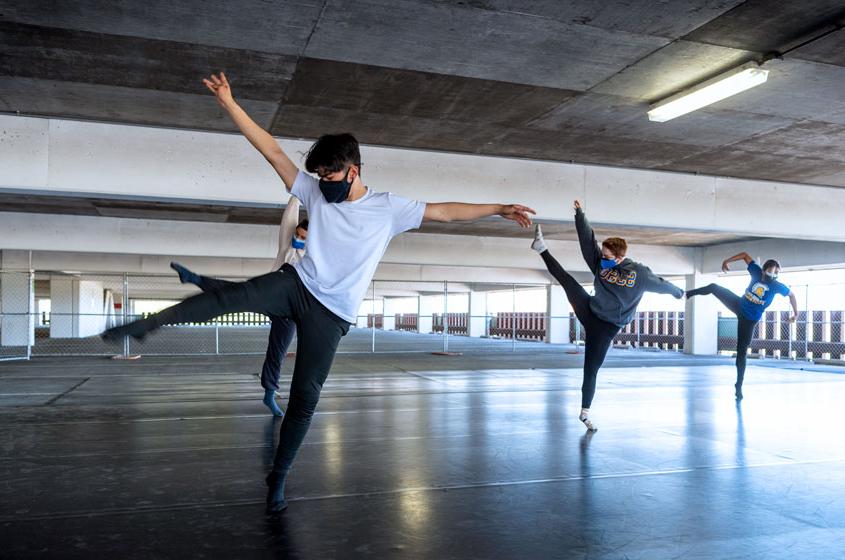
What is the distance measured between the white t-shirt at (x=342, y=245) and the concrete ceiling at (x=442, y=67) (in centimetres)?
244

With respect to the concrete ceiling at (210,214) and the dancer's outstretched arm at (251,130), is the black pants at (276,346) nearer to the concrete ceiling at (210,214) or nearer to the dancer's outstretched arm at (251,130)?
the dancer's outstretched arm at (251,130)

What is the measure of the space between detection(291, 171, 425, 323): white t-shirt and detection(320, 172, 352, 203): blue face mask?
0.04 meters

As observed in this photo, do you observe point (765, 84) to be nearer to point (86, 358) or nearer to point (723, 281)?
point (86, 358)

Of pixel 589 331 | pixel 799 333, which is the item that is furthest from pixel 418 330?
pixel 589 331

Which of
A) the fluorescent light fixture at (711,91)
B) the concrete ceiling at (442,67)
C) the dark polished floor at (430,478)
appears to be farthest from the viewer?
the fluorescent light fixture at (711,91)

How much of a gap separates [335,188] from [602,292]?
3.32 meters

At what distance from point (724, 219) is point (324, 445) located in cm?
922

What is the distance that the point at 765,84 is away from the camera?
7.03m

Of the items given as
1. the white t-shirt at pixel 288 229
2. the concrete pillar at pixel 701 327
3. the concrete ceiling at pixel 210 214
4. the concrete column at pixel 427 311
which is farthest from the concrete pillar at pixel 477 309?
the white t-shirt at pixel 288 229

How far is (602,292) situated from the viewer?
19.7 feet

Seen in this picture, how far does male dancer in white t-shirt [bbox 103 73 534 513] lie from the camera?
3383 mm

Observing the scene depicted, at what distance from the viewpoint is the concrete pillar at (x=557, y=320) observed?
27.3 m

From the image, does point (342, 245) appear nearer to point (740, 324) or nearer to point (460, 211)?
point (460, 211)

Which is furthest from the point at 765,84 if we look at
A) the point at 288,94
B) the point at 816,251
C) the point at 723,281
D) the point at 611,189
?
the point at 723,281
